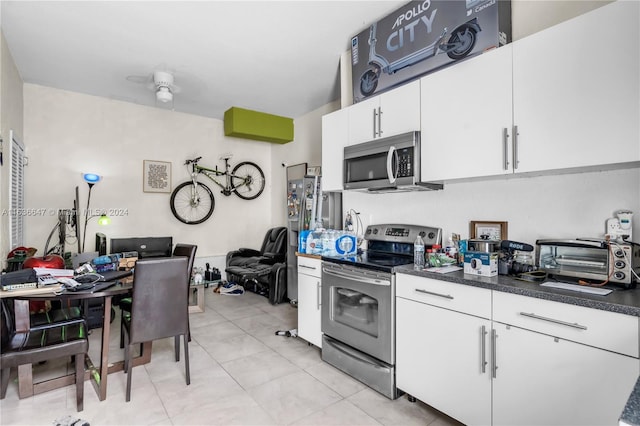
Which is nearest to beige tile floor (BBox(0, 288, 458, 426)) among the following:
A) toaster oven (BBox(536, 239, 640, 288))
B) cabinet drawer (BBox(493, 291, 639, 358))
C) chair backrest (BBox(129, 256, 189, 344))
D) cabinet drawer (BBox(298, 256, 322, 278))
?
chair backrest (BBox(129, 256, 189, 344))

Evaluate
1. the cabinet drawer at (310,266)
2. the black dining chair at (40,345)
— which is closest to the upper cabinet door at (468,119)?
the cabinet drawer at (310,266)

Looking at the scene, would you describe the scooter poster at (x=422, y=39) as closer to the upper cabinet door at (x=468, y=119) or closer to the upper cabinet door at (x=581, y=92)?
the upper cabinet door at (x=468, y=119)

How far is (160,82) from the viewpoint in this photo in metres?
3.78

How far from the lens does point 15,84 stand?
3.63m

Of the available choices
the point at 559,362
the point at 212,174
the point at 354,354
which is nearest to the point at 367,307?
the point at 354,354

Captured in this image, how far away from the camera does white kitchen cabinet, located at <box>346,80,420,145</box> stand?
2.43 meters

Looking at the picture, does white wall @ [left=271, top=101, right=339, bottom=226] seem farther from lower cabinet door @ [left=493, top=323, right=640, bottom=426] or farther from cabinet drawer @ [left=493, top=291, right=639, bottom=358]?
lower cabinet door @ [left=493, top=323, right=640, bottom=426]

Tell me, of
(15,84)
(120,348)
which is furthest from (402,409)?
(15,84)

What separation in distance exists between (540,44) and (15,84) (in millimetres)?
4933

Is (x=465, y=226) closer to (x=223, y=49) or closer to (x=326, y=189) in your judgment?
(x=326, y=189)

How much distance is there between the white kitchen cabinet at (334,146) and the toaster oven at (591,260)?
1669mm

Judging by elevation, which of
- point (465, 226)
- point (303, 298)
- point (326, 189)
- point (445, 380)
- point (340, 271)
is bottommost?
point (445, 380)

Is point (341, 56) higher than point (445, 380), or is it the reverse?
point (341, 56)

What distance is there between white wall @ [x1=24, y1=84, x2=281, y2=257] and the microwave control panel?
12.7ft
